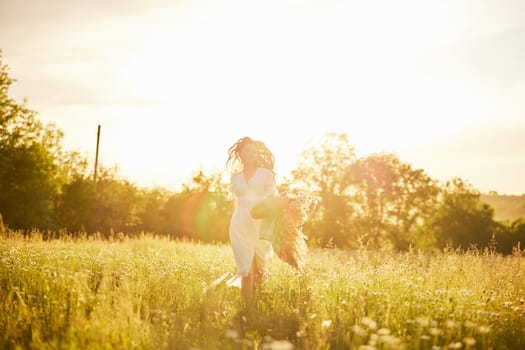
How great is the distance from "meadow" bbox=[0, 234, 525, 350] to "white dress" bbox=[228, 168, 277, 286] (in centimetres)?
57

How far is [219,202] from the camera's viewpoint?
34562 mm

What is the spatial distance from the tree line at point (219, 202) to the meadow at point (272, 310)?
58.8 ft

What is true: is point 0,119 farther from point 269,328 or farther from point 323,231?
point 269,328

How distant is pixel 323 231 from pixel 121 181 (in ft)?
48.6

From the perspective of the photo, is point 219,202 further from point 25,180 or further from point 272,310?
point 272,310

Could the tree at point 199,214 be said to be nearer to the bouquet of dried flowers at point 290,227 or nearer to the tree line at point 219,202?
the tree line at point 219,202

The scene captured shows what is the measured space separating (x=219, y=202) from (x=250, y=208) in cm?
2701

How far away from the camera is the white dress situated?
25.2ft

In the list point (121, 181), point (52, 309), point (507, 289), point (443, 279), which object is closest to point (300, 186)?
point (443, 279)

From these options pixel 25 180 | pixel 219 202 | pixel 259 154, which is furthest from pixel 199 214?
pixel 259 154

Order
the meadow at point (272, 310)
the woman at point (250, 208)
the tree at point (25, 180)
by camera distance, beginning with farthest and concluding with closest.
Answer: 1. the tree at point (25, 180)
2. the woman at point (250, 208)
3. the meadow at point (272, 310)

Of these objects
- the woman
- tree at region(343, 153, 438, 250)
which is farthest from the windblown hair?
tree at region(343, 153, 438, 250)

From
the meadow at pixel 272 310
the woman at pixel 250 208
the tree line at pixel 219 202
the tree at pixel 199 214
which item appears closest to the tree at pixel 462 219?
the tree line at pixel 219 202

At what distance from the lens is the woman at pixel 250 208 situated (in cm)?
762
